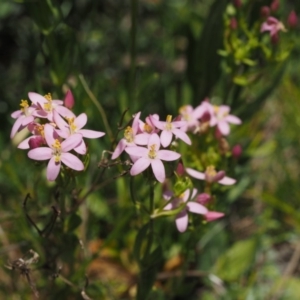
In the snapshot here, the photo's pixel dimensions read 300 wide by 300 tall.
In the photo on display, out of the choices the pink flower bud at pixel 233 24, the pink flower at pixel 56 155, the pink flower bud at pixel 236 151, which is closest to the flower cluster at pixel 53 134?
the pink flower at pixel 56 155

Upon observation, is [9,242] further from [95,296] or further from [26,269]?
[26,269]

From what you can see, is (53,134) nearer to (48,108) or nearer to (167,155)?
(48,108)

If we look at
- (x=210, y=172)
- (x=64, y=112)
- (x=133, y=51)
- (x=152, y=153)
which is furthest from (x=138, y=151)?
(x=133, y=51)

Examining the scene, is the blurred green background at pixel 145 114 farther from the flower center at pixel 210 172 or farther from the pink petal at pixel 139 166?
the pink petal at pixel 139 166

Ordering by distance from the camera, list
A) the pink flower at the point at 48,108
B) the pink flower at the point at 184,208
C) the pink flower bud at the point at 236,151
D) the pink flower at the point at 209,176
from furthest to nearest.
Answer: the pink flower bud at the point at 236,151 → the pink flower at the point at 209,176 → the pink flower at the point at 184,208 → the pink flower at the point at 48,108

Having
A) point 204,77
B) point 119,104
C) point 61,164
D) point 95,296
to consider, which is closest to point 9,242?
point 95,296

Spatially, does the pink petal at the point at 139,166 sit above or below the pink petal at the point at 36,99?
below

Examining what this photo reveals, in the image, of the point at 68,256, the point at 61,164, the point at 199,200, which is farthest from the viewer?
the point at 68,256
